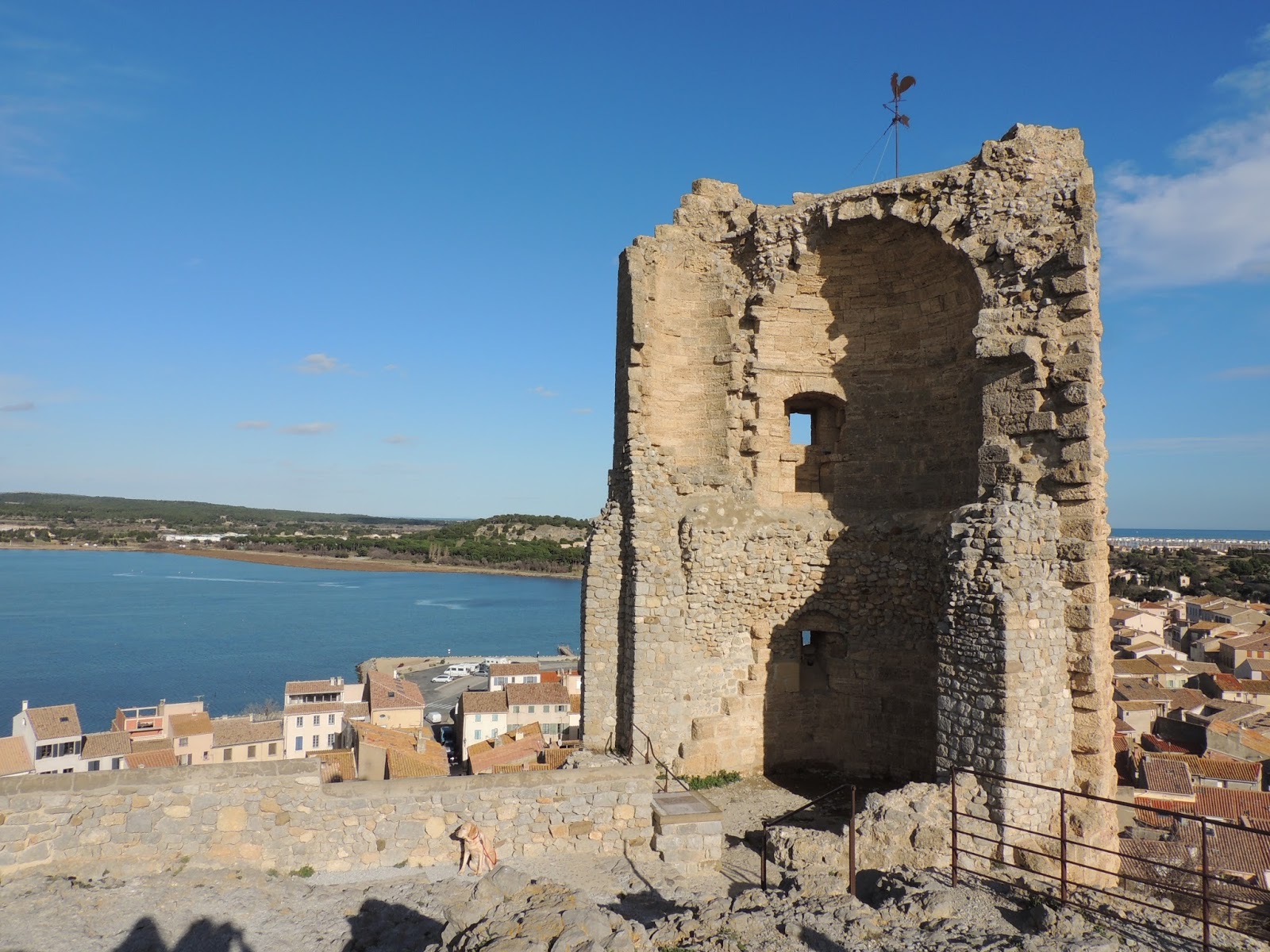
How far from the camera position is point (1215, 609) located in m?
55.2

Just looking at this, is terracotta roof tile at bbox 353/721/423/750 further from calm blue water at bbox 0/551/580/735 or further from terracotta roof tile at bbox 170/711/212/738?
calm blue water at bbox 0/551/580/735

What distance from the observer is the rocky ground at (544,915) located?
4.25 m

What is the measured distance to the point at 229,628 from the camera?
67875mm

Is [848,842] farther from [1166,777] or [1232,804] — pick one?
[1166,777]

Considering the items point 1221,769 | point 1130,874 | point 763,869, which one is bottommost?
point 1221,769

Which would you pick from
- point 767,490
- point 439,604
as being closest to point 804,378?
point 767,490

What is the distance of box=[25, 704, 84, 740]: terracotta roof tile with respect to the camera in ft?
91.1

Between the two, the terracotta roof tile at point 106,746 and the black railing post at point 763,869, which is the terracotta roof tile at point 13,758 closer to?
the terracotta roof tile at point 106,746

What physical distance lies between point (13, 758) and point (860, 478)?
90.6 ft

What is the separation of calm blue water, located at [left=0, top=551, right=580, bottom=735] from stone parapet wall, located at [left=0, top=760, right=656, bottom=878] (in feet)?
130

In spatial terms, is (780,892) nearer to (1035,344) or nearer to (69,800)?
(69,800)

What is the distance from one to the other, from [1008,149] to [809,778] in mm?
7418

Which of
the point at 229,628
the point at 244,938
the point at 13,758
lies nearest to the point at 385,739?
the point at 13,758

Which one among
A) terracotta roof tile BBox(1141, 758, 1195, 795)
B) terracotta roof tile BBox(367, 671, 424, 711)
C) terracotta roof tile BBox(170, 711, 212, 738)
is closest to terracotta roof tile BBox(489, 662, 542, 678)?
terracotta roof tile BBox(367, 671, 424, 711)
